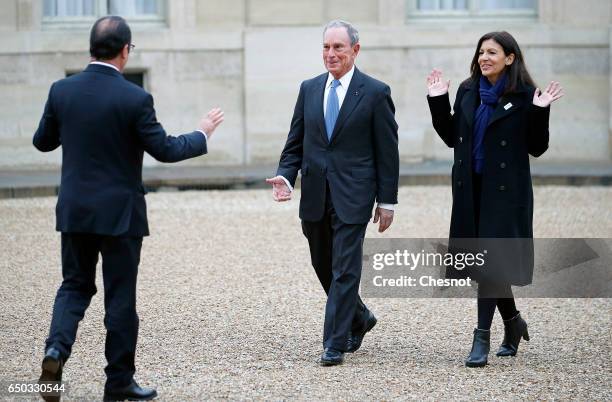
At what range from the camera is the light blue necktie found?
21.7ft

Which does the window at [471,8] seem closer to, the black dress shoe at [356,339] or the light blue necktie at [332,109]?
the light blue necktie at [332,109]

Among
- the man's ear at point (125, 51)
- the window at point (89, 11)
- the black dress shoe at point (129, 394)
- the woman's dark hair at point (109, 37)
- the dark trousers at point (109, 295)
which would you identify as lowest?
the black dress shoe at point (129, 394)

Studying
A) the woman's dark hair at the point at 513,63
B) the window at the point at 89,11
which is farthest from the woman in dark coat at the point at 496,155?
the window at the point at 89,11

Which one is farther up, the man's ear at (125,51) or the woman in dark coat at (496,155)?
the man's ear at (125,51)

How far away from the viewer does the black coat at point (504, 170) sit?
21.2ft

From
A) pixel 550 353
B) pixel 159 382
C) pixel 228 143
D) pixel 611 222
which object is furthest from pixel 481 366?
pixel 228 143

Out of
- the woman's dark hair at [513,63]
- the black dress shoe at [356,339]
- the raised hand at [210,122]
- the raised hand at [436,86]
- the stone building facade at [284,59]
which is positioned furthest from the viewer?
the stone building facade at [284,59]

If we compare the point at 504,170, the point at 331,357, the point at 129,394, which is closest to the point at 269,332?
the point at 331,357

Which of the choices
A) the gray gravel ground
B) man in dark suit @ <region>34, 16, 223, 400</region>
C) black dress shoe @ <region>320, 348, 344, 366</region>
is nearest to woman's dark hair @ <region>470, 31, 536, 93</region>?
the gray gravel ground

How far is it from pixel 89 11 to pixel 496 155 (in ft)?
37.9

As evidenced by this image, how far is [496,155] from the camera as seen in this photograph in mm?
6469

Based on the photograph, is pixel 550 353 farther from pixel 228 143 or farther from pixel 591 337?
pixel 228 143

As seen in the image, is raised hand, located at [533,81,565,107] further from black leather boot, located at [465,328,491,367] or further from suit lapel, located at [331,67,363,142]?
black leather boot, located at [465,328,491,367]

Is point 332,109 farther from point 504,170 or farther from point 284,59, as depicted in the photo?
point 284,59
